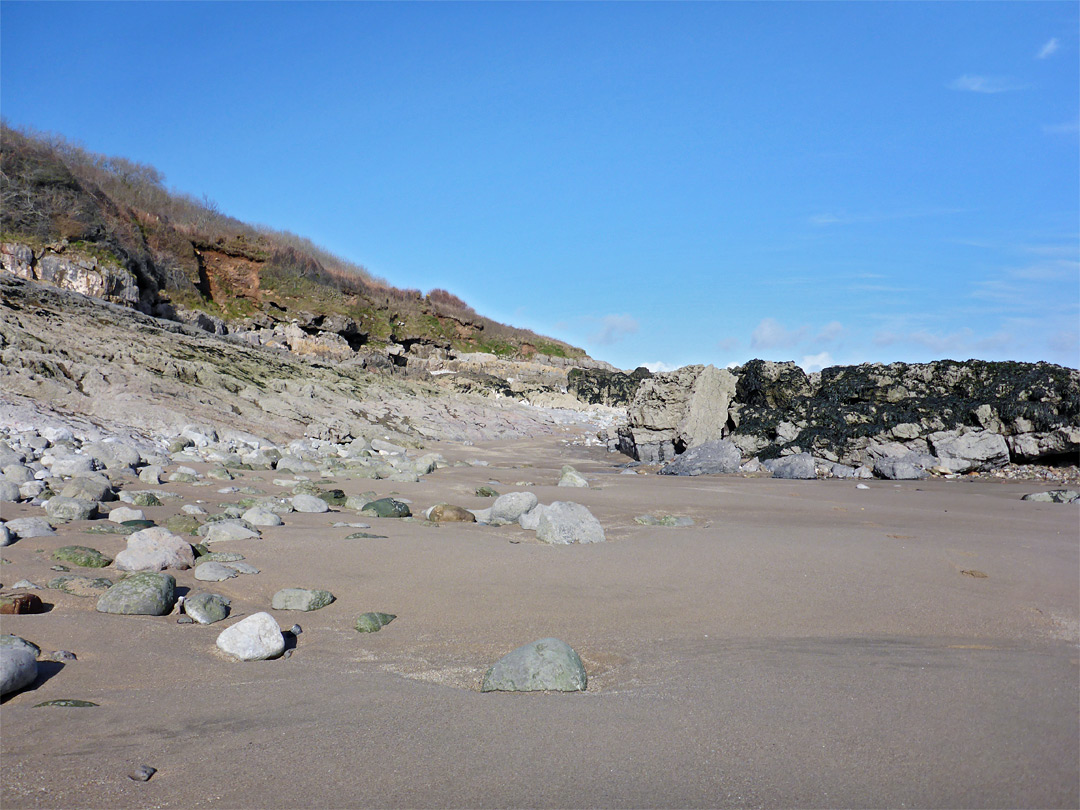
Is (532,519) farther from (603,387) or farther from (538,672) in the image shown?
(603,387)

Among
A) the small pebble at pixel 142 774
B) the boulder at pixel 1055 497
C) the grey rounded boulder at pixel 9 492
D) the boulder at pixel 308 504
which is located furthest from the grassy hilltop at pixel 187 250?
the boulder at pixel 1055 497

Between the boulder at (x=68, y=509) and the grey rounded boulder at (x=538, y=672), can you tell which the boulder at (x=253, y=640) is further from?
the boulder at (x=68, y=509)

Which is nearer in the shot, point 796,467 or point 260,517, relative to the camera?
point 260,517

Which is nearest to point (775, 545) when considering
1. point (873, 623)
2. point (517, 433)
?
point (873, 623)

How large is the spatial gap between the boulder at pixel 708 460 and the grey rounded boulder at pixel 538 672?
23.2 feet

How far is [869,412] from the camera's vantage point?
30.5 feet

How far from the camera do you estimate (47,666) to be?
1943mm

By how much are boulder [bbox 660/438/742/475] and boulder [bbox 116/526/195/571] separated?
22.2ft

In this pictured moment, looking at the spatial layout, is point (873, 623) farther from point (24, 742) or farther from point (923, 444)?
point (923, 444)

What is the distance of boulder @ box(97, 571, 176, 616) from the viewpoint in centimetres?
247

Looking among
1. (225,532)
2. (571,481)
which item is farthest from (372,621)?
(571,481)

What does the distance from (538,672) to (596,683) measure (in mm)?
196

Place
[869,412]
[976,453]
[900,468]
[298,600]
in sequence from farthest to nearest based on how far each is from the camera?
[869,412] < [976,453] < [900,468] < [298,600]

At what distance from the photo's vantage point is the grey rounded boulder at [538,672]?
1.87 meters
